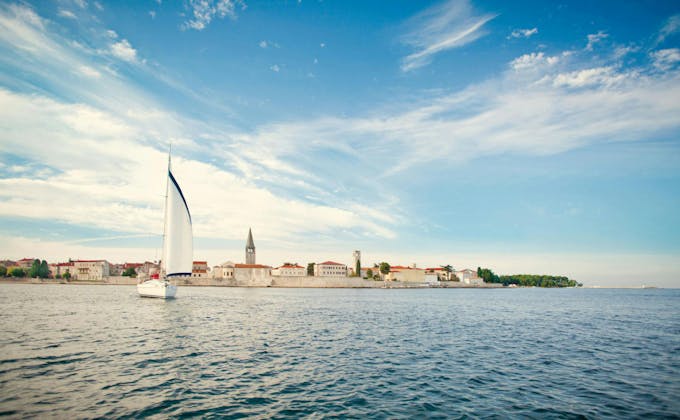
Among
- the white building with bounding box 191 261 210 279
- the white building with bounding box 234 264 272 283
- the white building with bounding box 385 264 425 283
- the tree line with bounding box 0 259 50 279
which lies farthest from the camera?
the white building with bounding box 385 264 425 283

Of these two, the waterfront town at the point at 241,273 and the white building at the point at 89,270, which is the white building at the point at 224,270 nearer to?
the waterfront town at the point at 241,273

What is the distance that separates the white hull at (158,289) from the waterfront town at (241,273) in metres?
69.6

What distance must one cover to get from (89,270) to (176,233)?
146755 millimetres

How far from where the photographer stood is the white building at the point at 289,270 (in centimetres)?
17986

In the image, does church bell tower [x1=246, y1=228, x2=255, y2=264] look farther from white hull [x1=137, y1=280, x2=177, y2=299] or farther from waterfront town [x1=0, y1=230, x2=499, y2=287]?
white hull [x1=137, y1=280, x2=177, y2=299]

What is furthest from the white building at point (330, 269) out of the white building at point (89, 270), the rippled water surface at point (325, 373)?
the rippled water surface at point (325, 373)

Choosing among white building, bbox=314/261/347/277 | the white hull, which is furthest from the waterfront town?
the white hull

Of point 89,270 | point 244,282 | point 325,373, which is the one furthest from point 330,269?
point 325,373

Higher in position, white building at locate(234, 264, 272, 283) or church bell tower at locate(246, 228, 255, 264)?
church bell tower at locate(246, 228, 255, 264)

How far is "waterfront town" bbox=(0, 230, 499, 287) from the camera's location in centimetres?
14388

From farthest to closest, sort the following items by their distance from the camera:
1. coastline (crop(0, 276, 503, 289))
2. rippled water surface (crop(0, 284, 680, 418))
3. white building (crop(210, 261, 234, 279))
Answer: white building (crop(210, 261, 234, 279)) < coastline (crop(0, 276, 503, 289)) < rippled water surface (crop(0, 284, 680, 418))

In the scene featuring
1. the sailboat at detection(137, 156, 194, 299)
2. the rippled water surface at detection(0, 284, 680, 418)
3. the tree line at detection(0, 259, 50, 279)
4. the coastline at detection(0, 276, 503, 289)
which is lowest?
the coastline at detection(0, 276, 503, 289)

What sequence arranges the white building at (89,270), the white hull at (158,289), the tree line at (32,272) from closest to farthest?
the white hull at (158,289), the tree line at (32,272), the white building at (89,270)

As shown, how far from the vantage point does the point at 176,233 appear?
5541 centimetres
